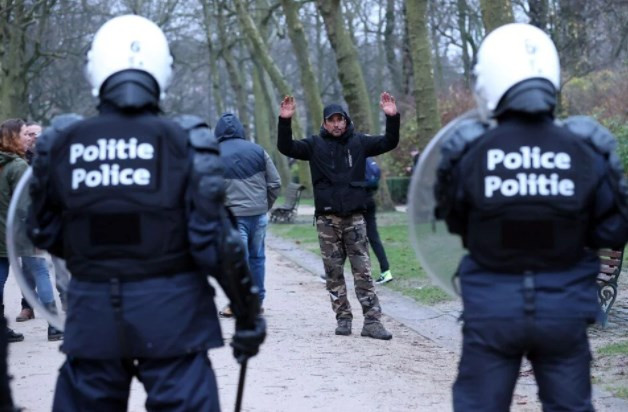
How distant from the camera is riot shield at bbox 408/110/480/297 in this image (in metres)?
4.83

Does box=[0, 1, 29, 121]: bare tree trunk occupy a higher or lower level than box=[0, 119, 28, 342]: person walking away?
higher

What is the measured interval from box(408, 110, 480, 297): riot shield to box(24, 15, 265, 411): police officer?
0.81 metres

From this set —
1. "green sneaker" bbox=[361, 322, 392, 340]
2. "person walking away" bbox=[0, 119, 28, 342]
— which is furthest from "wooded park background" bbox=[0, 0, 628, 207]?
"person walking away" bbox=[0, 119, 28, 342]

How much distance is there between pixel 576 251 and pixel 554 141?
0.40 meters

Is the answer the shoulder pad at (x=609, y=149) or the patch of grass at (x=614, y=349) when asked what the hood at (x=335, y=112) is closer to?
the patch of grass at (x=614, y=349)

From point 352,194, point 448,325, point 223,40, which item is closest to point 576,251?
point 352,194

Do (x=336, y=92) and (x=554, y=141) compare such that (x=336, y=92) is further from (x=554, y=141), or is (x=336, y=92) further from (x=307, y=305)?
(x=554, y=141)

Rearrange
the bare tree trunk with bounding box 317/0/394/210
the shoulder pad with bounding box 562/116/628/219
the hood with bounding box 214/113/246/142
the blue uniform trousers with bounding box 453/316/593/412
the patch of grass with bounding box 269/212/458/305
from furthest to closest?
the bare tree trunk with bounding box 317/0/394/210
the patch of grass with bounding box 269/212/458/305
the hood with bounding box 214/113/246/142
the shoulder pad with bounding box 562/116/628/219
the blue uniform trousers with bounding box 453/316/593/412

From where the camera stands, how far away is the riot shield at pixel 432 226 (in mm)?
4832

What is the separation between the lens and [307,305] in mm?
12523

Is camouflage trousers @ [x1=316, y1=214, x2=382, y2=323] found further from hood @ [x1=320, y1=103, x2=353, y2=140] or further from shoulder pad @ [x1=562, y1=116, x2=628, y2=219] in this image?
shoulder pad @ [x1=562, y1=116, x2=628, y2=219]

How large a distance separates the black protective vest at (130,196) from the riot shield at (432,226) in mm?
989

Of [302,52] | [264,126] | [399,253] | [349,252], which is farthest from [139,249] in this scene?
[264,126]

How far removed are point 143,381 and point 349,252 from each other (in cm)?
544
